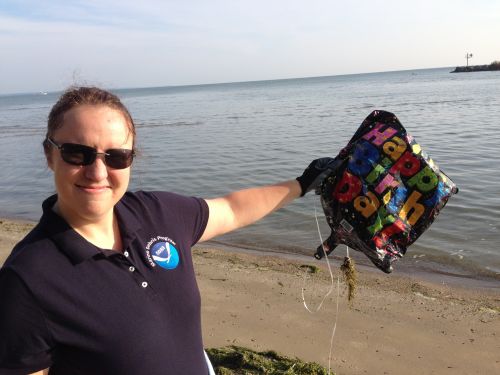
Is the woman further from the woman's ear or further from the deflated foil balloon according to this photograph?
the deflated foil balloon

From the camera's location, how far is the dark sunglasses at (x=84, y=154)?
1.71 meters

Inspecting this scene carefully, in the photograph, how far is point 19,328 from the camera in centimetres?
143

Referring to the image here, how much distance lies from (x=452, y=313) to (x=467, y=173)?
7.49m

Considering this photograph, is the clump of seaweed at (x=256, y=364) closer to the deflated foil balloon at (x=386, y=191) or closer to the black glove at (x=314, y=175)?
the deflated foil balloon at (x=386, y=191)

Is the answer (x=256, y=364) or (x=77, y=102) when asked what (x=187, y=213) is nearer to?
(x=77, y=102)

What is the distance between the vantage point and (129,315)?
166cm

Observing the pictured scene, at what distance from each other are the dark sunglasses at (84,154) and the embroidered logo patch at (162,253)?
357mm

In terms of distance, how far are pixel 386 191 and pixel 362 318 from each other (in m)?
2.81

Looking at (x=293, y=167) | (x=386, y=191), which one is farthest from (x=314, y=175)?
(x=293, y=167)

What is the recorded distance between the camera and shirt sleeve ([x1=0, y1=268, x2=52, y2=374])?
142 cm

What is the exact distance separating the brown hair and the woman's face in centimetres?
2

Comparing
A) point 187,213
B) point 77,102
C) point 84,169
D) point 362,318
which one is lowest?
point 362,318

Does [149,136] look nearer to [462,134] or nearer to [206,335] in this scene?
[462,134]

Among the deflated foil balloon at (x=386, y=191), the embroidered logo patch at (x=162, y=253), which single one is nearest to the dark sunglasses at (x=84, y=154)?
the embroidered logo patch at (x=162, y=253)
